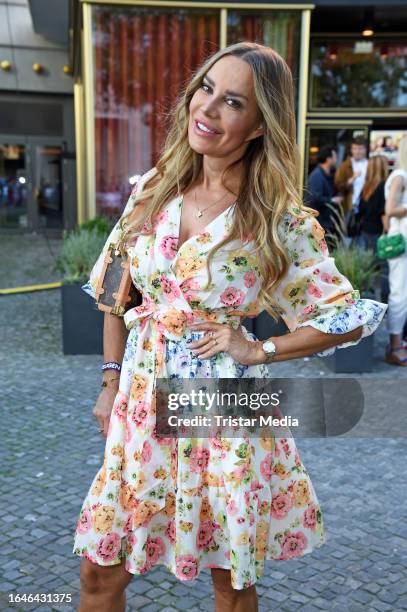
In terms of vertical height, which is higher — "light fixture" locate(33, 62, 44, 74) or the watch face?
"light fixture" locate(33, 62, 44, 74)

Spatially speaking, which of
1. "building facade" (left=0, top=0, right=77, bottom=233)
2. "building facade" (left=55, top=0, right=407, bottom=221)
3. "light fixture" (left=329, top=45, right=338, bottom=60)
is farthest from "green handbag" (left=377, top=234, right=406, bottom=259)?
"building facade" (left=0, top=0, right=77, bottom=233)

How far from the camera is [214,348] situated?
2039 mm

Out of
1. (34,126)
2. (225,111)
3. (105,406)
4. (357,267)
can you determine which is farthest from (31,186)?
(225,111)

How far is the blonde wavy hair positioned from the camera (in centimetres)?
202

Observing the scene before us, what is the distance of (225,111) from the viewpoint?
205cm

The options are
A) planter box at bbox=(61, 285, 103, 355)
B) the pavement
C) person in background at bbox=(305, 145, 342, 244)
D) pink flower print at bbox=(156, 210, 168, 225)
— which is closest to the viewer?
pink flower print at bbox=(156, 210, 168, 225)

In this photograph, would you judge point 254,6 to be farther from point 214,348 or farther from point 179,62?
point 214,348

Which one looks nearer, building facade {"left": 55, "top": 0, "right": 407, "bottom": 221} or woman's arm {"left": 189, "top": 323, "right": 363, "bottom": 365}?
woman's arm {"left": 189, "top": 323, "right": 363, "bottom": 365}

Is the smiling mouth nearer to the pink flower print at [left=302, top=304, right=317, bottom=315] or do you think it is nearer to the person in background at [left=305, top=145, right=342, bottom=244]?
the pink flower print at [left=302, top=304, right=317, bottom=315]

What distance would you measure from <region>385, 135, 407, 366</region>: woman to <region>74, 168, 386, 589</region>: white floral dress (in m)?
4.47

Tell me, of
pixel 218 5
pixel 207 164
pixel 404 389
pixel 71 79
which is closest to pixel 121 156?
pixel 218 5

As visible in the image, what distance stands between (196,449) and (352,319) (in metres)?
0.59

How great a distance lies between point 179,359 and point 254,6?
814cm

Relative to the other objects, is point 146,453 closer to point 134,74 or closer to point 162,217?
point 162,217
